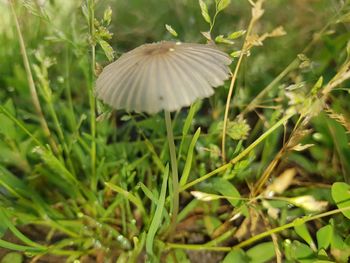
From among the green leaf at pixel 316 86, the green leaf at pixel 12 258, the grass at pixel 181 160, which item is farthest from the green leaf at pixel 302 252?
the green leaf at pixel 12 258

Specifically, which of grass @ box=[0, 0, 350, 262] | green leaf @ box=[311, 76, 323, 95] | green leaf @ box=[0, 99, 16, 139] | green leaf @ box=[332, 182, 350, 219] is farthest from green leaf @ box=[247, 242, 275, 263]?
green leaf @ box=[0, 99, 16, 139]

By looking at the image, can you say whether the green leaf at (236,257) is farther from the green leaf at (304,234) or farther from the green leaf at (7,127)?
the green leaf at (7,127)

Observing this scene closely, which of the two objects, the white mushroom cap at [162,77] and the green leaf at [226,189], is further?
the green leaf at [226,189]

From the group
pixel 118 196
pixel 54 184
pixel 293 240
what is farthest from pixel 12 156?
pixel 293 240

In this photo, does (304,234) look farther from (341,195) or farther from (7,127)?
(7,127)

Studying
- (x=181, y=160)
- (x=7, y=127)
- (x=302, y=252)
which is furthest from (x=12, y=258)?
(x=302, y=252)

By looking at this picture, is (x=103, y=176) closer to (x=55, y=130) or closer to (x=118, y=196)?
(x=118, y=196)

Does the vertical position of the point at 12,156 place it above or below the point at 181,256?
above
